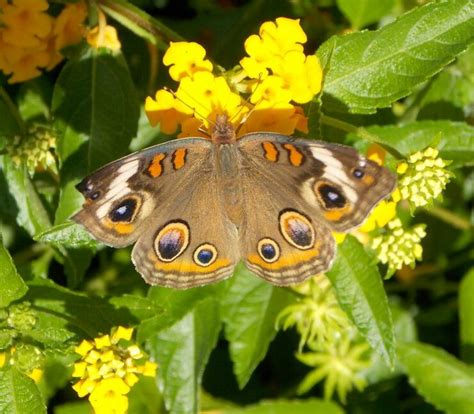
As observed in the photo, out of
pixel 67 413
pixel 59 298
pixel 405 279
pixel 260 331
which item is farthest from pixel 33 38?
pixel 405 279

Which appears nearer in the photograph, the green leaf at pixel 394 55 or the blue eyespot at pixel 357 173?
the blue eyespot at pixel 357 173

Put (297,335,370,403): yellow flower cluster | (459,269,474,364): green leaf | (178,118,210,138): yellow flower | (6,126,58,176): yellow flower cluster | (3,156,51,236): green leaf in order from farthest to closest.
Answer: (297,335,370,403): yellow flower cluster → (459,269,474,364): green leaf → (3,156,51,236): green leaf → (6,126,58,176): yellow flower cluster → (178,118,210,138): yellow flower

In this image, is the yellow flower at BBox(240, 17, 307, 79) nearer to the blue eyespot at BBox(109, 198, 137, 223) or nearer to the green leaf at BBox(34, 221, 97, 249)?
the blue eyespot at BBox(109, 198, 137, 223)

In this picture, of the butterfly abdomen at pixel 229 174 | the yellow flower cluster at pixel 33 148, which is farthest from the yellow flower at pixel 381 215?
the yellow flower cluster at pixel 33 148

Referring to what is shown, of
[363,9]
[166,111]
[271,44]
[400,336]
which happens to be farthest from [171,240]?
[400,336]

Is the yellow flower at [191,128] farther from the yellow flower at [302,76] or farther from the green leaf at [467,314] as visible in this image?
the green leaf at [467,314]

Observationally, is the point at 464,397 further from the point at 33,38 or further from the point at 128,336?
the point at 33,38

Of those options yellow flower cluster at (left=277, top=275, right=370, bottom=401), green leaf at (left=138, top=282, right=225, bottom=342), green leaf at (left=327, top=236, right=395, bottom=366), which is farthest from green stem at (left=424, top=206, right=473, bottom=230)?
green leaf at (left=138, top=282, right=225, bottom=342)
